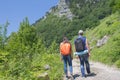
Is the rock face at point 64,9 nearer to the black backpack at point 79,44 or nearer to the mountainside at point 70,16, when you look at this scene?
the mountainside at point 70,16

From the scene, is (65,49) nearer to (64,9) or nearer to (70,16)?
(70,16)

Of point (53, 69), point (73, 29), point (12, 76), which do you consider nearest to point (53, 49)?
point (53, 69)

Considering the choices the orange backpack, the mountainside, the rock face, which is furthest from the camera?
the rock face

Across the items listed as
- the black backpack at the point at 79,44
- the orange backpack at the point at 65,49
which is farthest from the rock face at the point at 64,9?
the black backpack at the point at 79,44

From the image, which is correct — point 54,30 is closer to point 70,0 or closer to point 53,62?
point 70,0

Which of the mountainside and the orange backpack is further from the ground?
the mountainside

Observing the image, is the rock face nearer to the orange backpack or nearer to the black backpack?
the orange backpack

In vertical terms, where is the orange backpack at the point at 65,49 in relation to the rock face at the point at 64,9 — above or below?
below

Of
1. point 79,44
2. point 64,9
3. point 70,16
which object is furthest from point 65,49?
point 64,9

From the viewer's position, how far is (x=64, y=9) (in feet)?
528

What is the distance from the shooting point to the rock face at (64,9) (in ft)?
487

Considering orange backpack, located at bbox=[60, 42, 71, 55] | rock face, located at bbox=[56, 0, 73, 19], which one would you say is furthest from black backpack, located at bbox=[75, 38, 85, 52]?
rock face, located at bbox=[56, 0, 73, 19]

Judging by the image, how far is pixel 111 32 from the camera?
41.1 m

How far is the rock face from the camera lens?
487 ft
